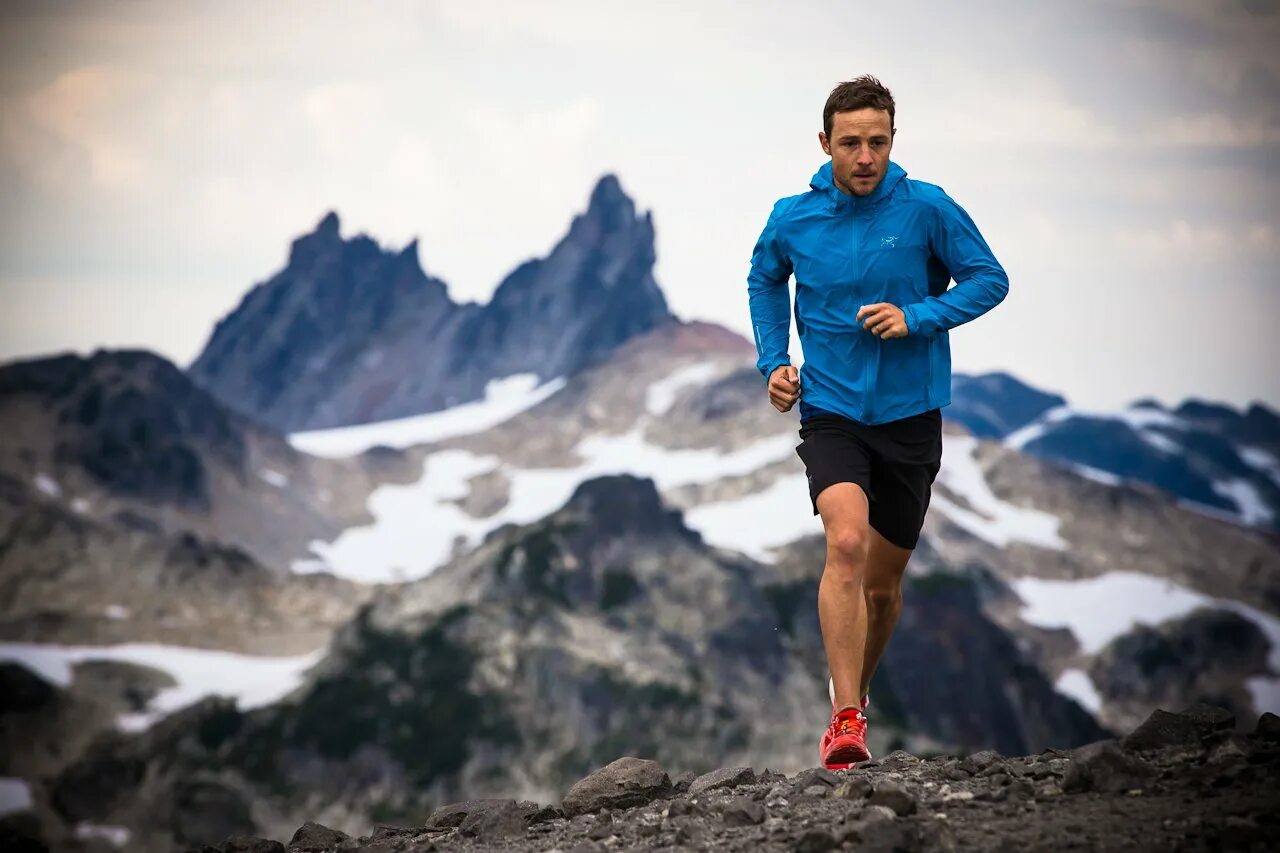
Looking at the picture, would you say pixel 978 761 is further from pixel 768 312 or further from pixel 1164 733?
pixel 768 312

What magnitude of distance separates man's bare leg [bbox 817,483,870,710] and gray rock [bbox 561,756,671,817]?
1.74m

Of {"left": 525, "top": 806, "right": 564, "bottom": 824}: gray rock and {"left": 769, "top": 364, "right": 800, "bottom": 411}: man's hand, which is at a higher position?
{"left": 769, "top": 364, "right": 800, "bottom": 411}: man's hand

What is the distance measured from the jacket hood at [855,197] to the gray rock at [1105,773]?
3.55m

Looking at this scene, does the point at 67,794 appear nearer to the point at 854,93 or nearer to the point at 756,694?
the point at 756,694

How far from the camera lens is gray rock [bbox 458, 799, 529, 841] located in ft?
34.7

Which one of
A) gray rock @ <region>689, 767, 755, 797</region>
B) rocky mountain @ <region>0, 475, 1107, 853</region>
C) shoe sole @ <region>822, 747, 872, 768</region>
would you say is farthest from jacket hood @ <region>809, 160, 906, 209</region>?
rocky mountain @ <region>0, 475, 1107, 853</region>

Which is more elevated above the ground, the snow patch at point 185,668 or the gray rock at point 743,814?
the snow patch at point 185,668

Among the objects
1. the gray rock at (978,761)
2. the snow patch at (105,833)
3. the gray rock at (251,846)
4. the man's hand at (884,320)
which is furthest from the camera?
the snow patch at (105,833)

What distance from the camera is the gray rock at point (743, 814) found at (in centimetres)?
941

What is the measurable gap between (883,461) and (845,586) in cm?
86

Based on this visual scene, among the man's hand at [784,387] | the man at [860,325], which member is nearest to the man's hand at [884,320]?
the man at [860,325]

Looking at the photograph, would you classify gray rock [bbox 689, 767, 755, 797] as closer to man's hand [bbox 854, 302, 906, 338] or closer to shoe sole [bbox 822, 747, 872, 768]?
shoe sole [bbox 822, 747, 872, 768]

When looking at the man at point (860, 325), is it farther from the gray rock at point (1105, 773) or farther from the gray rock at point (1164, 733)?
the gray rock at point (1164, 733)

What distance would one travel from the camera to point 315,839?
11.6 m
